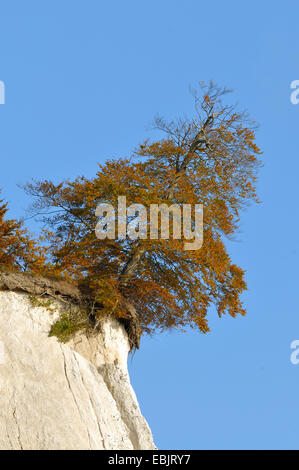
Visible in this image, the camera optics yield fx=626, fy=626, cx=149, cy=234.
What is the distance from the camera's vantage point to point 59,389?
20531mm

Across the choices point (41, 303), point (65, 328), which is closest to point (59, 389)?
point (65, 328)

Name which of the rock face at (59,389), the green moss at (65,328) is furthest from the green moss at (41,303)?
the green moss at (65,328)

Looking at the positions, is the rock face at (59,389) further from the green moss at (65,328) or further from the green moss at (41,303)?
the green moss at (65,328)

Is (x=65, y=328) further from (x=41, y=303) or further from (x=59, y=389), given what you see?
(x=59, y=389)

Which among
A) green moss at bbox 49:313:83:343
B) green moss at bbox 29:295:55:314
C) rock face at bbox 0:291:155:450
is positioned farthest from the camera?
green moss at bbox 29:295:55:314

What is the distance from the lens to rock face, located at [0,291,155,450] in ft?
63.7

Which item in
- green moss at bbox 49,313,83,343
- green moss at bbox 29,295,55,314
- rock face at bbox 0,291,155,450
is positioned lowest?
rock face at bbox 0,291,155,450

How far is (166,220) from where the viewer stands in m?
23.4

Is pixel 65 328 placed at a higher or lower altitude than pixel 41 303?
lower

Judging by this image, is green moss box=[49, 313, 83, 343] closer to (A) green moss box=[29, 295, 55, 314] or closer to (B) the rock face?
(B) the rock face

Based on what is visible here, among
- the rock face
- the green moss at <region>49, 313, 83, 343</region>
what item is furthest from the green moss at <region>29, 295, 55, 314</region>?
the green moss at <region>49, 313, 83, 343</region>
